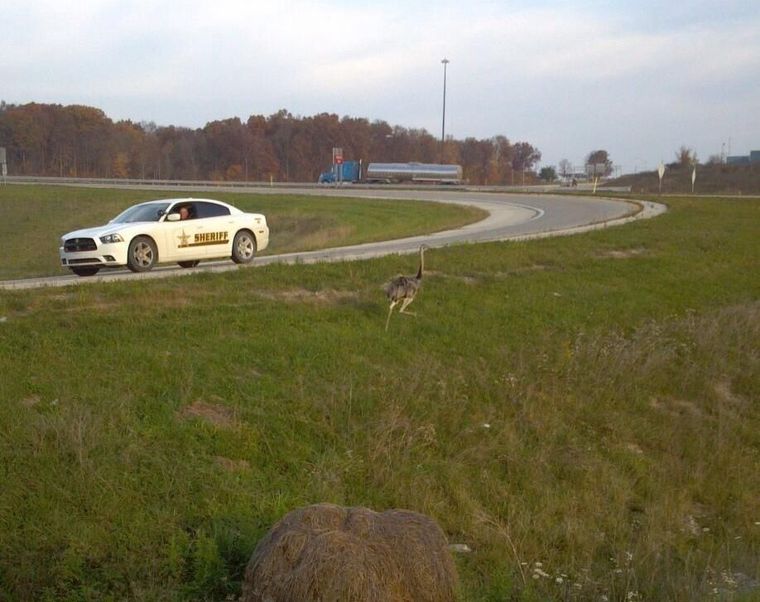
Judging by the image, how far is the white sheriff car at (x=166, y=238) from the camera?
1700 centimetres

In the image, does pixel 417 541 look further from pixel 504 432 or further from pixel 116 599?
pixel 504 432

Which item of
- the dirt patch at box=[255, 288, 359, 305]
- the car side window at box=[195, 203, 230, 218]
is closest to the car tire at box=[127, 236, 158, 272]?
the car side window at box=[195, 203, 230, 218]

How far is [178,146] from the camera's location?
341ft

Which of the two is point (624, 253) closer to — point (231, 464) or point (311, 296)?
point (311, 296)

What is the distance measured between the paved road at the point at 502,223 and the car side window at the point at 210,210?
3.50 feet

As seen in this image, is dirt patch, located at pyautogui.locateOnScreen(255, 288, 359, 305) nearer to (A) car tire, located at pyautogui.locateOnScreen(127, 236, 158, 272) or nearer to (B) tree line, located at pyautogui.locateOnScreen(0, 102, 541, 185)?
(A) car tire, located at pyautogui.locateOnScreen(127, 236, 158, 272)

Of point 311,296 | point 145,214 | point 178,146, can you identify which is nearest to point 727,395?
point 311,296

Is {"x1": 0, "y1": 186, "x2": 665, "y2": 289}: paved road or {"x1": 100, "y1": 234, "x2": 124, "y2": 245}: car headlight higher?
{"x1": 100, "y1": 234, "x2": 124, "y2": 245}: car headlight

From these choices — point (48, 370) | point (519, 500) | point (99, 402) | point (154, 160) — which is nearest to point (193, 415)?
point (99, 402)

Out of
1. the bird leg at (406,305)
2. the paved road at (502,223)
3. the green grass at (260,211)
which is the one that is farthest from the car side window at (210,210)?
the green grass at (260,211)

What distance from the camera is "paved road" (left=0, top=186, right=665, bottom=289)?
60.5 ft

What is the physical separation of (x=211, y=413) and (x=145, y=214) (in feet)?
33.3

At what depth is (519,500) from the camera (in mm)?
9398

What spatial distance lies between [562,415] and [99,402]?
611 cm
